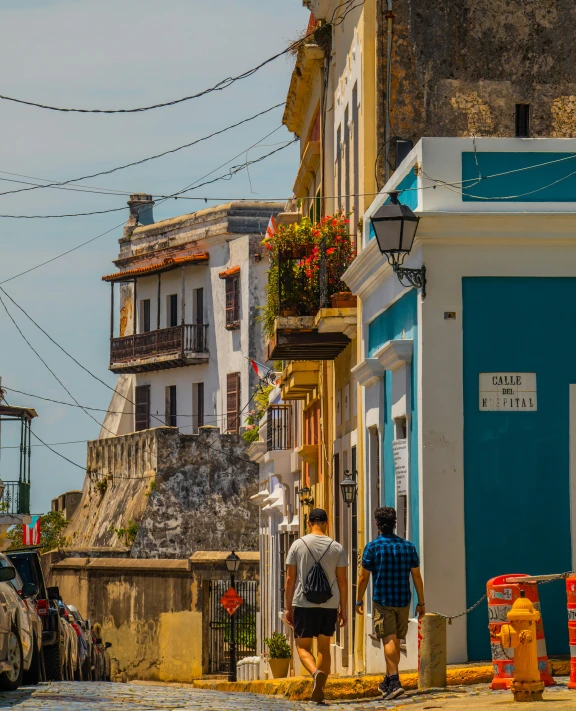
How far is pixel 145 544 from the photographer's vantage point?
41094 millimetres

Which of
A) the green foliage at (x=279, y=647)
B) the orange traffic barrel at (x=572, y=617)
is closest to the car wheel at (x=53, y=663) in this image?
the green foliage at (x=279, y=647)

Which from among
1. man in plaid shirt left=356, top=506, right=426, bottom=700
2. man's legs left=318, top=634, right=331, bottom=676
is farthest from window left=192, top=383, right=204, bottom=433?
man in plaid shirt left=356, top=506, right=426, bottom=700

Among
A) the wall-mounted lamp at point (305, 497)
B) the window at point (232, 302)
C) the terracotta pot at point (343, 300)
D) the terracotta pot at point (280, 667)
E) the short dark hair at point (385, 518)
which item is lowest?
the terracotta pot at point (280, 667)

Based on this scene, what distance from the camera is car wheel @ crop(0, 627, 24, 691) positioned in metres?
13.3

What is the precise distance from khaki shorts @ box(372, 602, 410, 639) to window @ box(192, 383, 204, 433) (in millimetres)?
38672

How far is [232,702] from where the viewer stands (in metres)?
12.9

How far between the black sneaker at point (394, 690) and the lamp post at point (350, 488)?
7.00 m

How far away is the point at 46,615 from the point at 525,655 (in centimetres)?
1093

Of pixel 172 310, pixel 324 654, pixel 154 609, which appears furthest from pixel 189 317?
pixel 324 654

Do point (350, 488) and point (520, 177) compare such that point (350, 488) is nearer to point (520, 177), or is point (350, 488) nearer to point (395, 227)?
point (520, 177)

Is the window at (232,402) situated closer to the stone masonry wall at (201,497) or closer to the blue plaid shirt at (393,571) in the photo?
the stone masonry wall at (201,497)

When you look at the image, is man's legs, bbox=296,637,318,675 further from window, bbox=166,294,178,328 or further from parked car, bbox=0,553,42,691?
window, bbox=166,294,178,328

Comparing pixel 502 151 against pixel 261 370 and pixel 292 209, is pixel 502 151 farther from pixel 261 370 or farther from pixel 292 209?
pixel 261 370

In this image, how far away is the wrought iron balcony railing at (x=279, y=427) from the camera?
2997 centimetres
